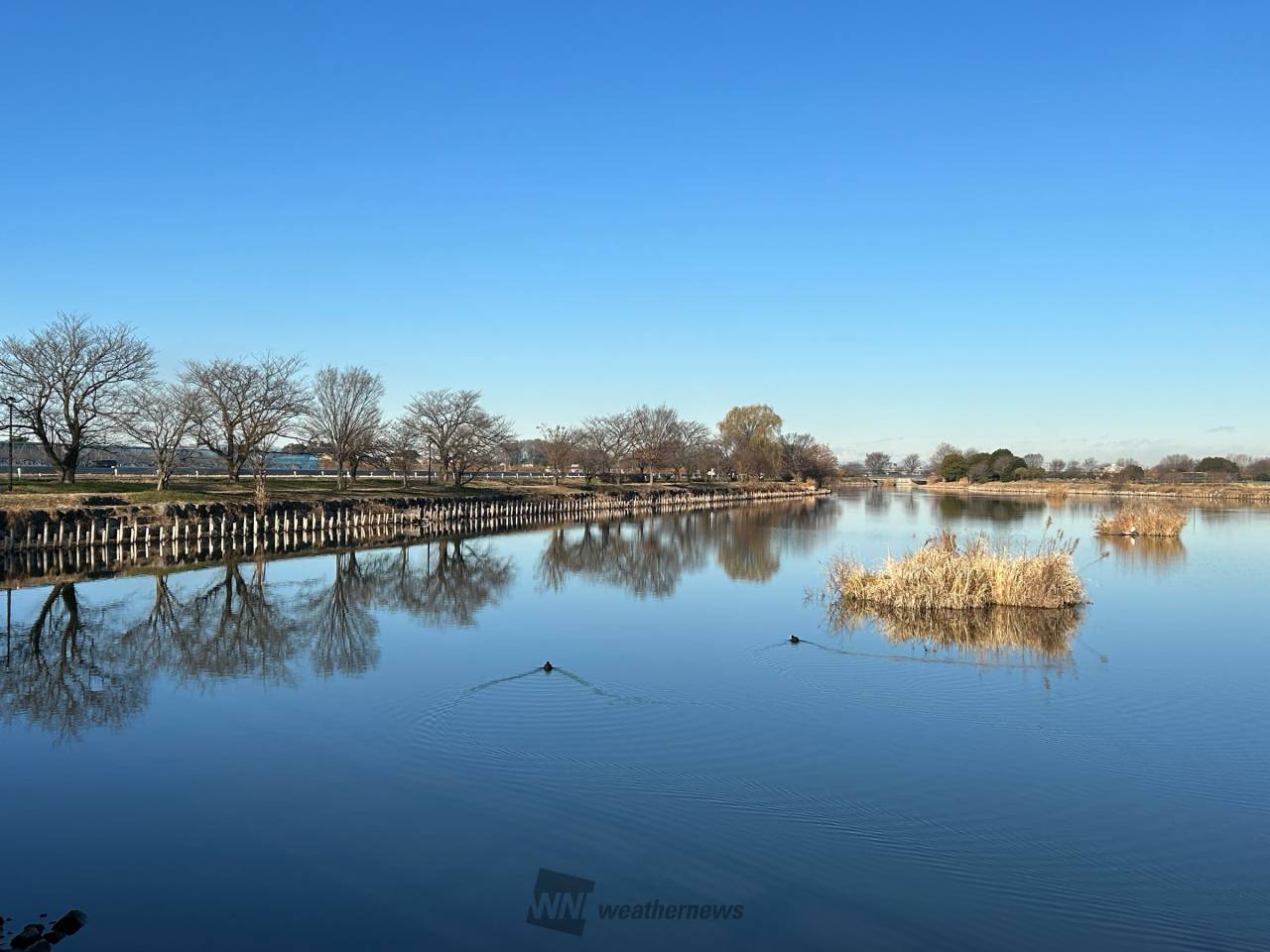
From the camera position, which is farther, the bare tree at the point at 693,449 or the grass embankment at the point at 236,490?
the bare tree at the point at 693,449

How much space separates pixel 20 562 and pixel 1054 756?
26277mm

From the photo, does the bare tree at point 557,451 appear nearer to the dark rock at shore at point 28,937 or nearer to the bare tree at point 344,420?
the bare tree at point 344,420

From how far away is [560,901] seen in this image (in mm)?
6281

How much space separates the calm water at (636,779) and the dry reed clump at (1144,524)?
21451 mm

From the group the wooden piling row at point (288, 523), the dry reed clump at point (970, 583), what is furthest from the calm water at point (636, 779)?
the wooden piling row at point (288, 523)

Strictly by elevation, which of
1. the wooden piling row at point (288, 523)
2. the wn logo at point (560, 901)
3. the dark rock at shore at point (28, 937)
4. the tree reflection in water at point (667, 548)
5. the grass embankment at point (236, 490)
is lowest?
the tree reflection in water at point (667, 548)

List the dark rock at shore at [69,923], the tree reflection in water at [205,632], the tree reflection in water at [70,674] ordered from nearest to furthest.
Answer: the dark rock at shore at [69,923], the tree reflection in water at [70,674], the tree reflection in water at [205,632]

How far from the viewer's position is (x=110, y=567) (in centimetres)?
2495

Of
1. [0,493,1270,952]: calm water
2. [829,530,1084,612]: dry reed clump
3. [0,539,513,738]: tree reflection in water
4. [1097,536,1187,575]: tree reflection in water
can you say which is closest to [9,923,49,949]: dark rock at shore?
[0,493,1270,952]: calm water

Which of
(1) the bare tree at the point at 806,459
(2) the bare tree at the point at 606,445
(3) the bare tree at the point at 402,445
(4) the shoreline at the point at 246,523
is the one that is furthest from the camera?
(1) the bare tree at the point at 806,459

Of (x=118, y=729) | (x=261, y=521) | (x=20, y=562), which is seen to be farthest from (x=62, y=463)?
(x=118, y=729)

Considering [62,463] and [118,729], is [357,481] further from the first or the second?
[118,729]

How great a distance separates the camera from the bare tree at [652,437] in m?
84.6

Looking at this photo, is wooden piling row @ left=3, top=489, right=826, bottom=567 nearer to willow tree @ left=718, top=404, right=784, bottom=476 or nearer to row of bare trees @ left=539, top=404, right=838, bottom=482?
row of bare trees @ left=539, top=404, right=838, bottom=482
